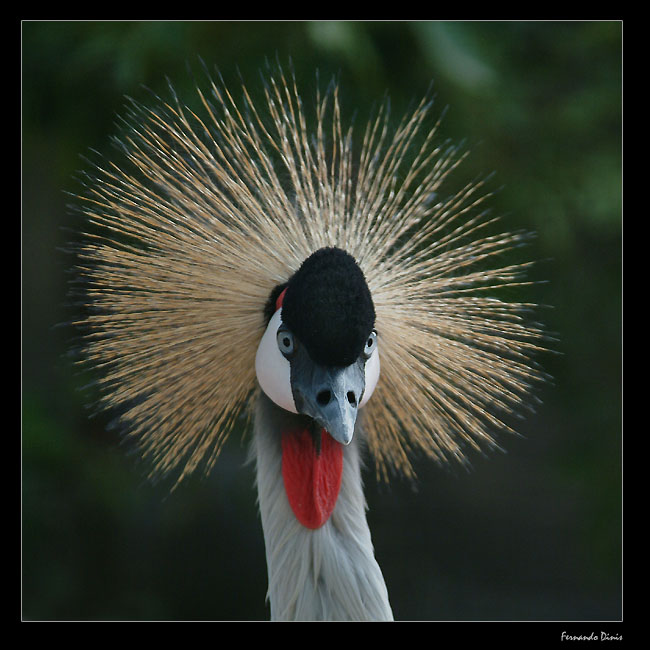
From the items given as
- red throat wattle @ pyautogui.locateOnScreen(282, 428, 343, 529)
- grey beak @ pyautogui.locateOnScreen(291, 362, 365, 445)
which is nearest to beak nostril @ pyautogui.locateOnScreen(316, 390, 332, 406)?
grey beak @ pyautogui.locateOnScreen(291, 362, 365, 445)

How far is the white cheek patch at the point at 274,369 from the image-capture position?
1.05 meters

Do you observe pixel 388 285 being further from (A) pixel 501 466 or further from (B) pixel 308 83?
(A) pixel 501 466

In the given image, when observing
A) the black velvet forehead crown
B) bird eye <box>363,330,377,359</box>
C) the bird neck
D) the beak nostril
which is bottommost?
the bird neck

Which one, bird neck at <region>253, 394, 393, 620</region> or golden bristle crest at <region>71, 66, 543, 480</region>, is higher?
golden bristle crest at <region>71, 66, 543, 480</region>

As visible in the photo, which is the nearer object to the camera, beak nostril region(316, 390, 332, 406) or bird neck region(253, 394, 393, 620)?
beak nostril region(316, 390, 332, 406)

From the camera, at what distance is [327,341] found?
0.97 meters

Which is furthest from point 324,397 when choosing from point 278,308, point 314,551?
point 314,551

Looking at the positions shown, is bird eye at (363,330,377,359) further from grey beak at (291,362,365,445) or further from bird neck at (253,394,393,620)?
bird neck at (253,394,393,620)

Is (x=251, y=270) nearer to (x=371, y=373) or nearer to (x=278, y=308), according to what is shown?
(x=278, y=308)

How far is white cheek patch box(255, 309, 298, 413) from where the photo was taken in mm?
1047

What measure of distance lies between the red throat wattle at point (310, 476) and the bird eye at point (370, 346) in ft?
0.54

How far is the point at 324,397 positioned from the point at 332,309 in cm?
11

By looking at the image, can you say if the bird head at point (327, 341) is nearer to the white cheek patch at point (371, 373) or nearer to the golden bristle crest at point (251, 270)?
the white cheek patch at point (371, 373)

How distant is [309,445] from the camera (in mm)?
1143
